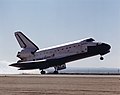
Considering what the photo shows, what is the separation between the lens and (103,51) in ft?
220

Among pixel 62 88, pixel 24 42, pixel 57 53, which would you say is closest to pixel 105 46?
pixel 57 53

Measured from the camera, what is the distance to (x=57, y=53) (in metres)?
71.8

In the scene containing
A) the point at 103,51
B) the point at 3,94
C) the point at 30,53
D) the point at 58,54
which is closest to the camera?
the point at 3,94

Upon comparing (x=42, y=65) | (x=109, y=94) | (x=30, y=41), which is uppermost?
(x=30, y=41)

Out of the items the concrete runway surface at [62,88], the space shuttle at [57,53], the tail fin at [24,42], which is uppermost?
the tail fin at [24,42]

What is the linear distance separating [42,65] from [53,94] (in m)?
50.6

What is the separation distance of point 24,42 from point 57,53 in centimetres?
1341

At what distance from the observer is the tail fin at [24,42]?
8156 cm

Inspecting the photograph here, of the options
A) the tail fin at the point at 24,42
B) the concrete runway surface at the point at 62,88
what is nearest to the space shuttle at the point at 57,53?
the tail fin at the point at 24,42

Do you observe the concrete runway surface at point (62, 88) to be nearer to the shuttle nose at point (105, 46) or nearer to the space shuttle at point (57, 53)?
the shuttle nose at point (105, 46)

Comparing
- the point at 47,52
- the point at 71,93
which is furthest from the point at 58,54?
the point at 71,93

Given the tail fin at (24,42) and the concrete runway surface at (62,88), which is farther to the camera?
the tail fin at (24,42)

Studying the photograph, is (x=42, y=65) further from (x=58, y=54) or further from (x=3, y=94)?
(x=3, y=94)

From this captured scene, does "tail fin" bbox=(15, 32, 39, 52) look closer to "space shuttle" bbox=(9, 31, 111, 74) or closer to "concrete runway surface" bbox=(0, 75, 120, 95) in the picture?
"space shuttle" bbox=(9, 31, 111, 74)
